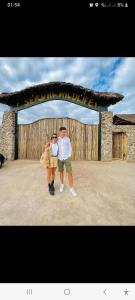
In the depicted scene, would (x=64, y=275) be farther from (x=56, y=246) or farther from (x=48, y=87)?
(x=48, y=87)

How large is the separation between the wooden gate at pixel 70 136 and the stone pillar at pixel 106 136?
0.36 m

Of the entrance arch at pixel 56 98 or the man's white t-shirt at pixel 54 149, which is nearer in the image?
Answer: the man's white t-shirt at pixel 54 149

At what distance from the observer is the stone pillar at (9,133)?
7742 millimetres

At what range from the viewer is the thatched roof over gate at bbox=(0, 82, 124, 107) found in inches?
293

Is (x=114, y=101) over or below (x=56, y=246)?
over

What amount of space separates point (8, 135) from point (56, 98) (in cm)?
326

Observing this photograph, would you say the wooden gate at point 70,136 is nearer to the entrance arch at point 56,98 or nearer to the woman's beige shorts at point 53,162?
the entrance arch at point 56,98

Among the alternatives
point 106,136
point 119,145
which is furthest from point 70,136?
point 119,145

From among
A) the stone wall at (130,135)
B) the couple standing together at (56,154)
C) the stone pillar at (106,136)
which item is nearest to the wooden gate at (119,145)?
the stone wall at (130,135)

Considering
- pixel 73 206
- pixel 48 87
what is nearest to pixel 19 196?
pixel 73 206

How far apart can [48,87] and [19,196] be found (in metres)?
6.02

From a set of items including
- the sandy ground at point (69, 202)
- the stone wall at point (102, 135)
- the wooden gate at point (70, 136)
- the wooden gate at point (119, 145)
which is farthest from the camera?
the wooden gate at point (119, 145)
